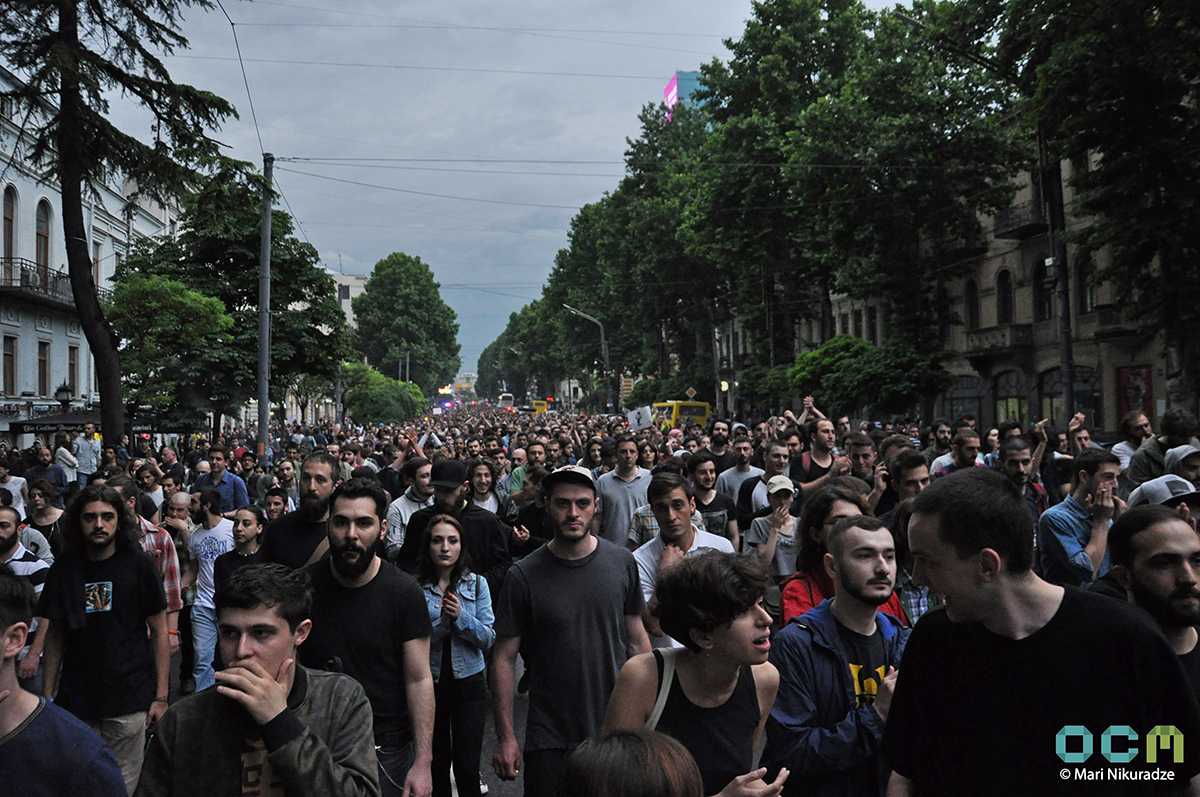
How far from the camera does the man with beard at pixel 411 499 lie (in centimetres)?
786

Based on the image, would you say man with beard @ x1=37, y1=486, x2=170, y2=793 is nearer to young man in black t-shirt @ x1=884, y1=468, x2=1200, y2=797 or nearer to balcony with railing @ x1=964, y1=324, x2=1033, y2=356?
young man in black t-shirt @ x1=884, y1=468, x2=1200, y2=797

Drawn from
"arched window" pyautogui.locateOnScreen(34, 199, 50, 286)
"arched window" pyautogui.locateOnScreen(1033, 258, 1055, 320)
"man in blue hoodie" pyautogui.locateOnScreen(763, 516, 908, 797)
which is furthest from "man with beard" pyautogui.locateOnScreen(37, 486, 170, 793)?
"arched window" pyautogui.locateOnScreen(34, 199, 50, 286)

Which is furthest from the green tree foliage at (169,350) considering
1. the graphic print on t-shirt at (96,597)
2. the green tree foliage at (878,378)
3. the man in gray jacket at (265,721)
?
the man in gray jacket at (265,721)

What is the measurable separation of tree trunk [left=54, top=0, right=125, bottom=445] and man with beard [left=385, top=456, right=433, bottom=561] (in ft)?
39.0

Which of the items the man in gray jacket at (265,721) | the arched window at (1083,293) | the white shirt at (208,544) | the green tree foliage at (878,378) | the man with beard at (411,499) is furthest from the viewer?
the arched window at (1083,293)

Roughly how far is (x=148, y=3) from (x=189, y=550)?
13337 mm

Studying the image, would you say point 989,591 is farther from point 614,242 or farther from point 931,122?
point 614,242

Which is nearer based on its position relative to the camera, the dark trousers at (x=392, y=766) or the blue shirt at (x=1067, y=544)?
the dark trousers at (x=392, y=766)

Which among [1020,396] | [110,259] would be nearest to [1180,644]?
[1020,396]

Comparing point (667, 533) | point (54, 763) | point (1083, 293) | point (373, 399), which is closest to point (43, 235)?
point (373, 399)

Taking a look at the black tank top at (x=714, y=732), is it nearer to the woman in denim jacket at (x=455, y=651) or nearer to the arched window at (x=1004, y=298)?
the woman in denim jacket at (x=455, y=651)

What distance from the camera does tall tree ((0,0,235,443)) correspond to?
667 inches

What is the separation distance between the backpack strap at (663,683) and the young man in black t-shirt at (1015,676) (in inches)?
26.1

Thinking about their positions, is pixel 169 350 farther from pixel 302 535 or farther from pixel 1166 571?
pixel 1166 571
